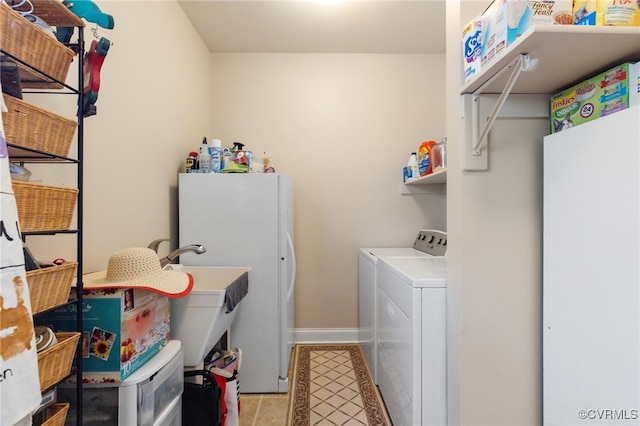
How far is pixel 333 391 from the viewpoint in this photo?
2.11m

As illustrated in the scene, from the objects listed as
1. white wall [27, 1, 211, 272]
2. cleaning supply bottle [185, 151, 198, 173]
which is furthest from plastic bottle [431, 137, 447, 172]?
white wall [27, 1, 211, 272]

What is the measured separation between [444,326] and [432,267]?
0.43m

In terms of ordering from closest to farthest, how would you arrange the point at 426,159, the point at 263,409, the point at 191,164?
1. the point at 263,409
2. the point at 191,164
3. the point at 426,159

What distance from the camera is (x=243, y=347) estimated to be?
2098 millimetres

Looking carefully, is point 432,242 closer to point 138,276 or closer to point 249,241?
point 249,241

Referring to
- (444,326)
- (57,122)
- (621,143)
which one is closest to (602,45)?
(621,143)

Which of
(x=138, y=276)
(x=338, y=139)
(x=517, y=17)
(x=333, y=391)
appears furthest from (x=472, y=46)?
(x=333, y=391)

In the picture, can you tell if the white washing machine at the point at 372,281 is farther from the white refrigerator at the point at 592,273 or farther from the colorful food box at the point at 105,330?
the colorful food box at the point at 105,330

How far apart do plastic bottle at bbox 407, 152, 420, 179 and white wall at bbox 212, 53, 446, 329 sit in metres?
0.20

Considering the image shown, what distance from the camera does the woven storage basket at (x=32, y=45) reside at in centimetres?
68

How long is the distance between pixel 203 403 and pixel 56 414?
32.0 inches

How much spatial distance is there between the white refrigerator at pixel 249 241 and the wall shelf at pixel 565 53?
56.1 inches

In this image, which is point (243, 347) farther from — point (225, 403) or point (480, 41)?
point (480, 41)

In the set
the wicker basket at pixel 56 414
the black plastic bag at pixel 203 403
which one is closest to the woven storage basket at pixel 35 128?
the wicker basket at pixel 56 414
